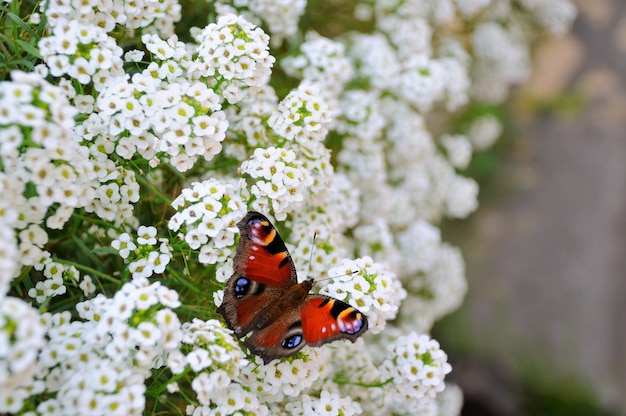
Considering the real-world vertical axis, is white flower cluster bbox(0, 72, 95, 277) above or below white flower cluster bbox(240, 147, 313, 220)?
above

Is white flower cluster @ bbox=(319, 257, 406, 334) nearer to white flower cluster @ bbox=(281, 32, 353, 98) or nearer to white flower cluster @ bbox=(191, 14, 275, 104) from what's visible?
white flower cluster @ bbox=(191, 14, 275, 104)

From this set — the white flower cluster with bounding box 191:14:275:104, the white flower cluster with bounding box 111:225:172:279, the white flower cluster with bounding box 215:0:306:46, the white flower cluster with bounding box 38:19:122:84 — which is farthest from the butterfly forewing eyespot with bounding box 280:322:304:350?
the white flower cluster with bounding box 215:0:306:46

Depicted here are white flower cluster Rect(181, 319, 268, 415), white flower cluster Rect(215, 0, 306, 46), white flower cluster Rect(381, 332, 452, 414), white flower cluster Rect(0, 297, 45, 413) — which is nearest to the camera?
white flower cluster Rect(0, 297, 45, 413)

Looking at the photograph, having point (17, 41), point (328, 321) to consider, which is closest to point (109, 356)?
point (328, 321)

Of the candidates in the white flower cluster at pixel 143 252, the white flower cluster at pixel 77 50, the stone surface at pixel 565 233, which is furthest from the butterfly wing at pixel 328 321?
the stone surface at pixel 565 233

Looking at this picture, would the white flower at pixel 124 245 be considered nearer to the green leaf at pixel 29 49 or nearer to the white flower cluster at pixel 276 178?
the white flower cluster at pixel 276 178

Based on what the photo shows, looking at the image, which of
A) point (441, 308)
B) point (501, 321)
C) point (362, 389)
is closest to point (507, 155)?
point (501, 321)

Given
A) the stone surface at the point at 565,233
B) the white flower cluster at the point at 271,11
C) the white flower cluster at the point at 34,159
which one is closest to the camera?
the white flower cluster at the point at 34,159
